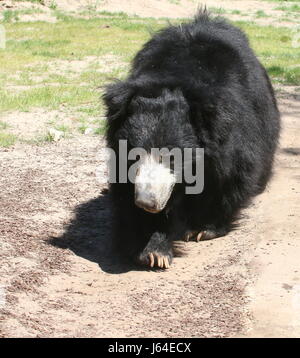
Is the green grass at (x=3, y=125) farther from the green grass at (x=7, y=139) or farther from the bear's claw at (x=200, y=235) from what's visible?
the bear's claw at (x=200, y=235)

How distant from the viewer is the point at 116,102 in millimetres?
4145

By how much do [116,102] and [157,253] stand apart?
97 cm

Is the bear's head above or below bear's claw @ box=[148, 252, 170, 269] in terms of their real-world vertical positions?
above

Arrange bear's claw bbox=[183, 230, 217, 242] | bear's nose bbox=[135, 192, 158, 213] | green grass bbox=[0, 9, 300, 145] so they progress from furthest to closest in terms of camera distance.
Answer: green grass bbox=[0, 9, 300, 145]
bear's claw bbox=[183, 230, 217, 242]
bear's nose bbox=[135, 192, 158, 213]

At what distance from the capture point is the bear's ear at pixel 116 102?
13.5ft

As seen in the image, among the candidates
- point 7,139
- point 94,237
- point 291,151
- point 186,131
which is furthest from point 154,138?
point 7,139

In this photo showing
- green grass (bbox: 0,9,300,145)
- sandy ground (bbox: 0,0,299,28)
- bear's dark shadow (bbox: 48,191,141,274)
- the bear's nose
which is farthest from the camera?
sandy ground (bbox: 0,0,299,28)

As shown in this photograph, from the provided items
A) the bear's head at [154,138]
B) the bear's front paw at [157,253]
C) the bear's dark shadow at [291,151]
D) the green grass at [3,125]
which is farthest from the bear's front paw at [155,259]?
the green grass at [3,125]

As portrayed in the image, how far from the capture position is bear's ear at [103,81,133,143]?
412 centimetres

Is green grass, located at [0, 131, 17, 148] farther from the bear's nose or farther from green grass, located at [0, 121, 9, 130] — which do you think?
the bear's nose

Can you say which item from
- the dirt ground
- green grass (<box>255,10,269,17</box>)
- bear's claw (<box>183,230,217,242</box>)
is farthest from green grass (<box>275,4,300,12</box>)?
bear's claw (<box>183,230,217,242</box>)

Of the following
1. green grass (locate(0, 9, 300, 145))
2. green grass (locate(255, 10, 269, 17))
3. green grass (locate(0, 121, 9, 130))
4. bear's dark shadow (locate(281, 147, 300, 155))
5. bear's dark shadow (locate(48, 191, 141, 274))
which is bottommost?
green grass (locate(255, 10, 269, 17))

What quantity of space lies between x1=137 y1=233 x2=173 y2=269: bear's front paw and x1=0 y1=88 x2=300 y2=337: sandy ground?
66mm
